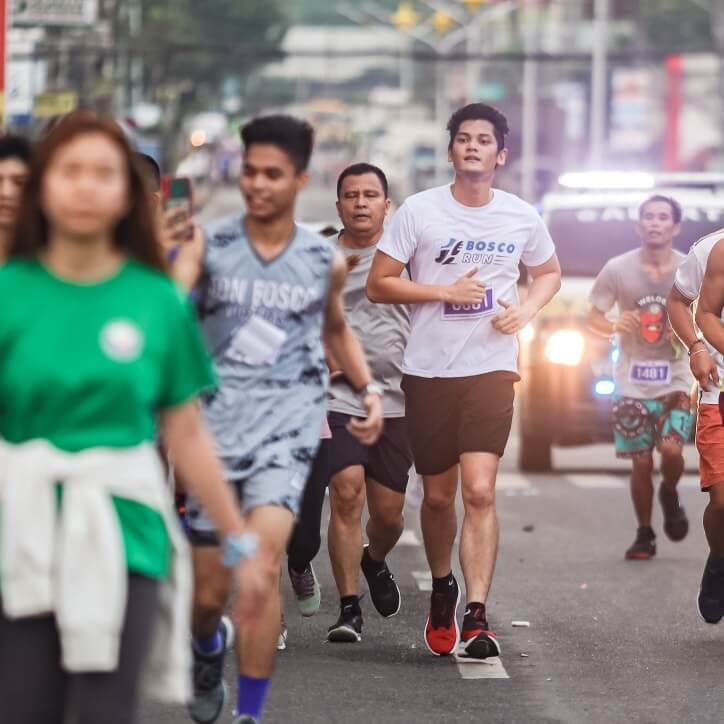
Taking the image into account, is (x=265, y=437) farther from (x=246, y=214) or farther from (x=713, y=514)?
(x=713, y=514)

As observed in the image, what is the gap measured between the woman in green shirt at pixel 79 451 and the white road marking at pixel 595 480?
11.4 metres

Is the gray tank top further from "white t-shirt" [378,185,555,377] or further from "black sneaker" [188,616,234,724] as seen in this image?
"white t-shirt" [378,185,555,377]

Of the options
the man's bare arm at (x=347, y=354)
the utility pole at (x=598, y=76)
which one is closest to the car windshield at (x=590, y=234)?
the man's bare arm at (x=347, y=354)

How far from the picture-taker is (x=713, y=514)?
8820mm

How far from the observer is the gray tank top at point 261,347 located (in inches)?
251

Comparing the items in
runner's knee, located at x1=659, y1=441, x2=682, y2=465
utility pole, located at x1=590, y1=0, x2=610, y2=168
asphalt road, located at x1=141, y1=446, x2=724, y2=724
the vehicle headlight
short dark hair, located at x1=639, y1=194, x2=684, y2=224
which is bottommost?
asphalt road, located at x1=141, y1=446, x2=724, y2=724

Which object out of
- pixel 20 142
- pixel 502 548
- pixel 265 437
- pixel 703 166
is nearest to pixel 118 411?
pixel 265 437

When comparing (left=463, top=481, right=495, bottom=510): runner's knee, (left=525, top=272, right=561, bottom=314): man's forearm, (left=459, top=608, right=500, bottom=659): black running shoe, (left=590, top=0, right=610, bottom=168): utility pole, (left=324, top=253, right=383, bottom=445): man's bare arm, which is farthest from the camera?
(left=590, top=0, right=610, bottom=168): utility pole

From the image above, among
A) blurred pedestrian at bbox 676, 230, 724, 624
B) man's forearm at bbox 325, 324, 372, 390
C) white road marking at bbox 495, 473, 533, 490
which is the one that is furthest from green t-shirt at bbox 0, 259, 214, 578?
white road marking at bbox 495, 473, 533, 490

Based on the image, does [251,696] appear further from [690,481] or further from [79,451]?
[690,481]

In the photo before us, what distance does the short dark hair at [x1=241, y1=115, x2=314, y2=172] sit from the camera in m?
6.45

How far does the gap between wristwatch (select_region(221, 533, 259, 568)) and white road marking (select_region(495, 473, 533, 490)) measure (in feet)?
35.0

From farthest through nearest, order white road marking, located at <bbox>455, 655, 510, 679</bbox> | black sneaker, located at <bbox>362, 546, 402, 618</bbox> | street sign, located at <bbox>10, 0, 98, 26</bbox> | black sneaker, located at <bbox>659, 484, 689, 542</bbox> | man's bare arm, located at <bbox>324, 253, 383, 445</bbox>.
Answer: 1. street sign, located at <bbox>10, 0, 98, 26</bbox>
2. black sneaker, located at <bbox>659, 484, 689, 542</bbox>
3. black sneaker, located at <bbox>362, 546, 402, 618</bbox>
4. white road marking, located at <bbox>455, 655, 510, 679</bbox>
5. man's bare arm, located at <bbox>324, 253, 383, 445</bbox>

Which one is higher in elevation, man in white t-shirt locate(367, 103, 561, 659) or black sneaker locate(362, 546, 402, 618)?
man in white t-shirt locate(367, 103, 561, 659)
